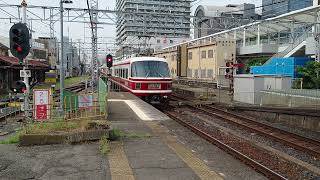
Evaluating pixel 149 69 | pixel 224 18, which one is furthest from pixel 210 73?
pixel 149 69

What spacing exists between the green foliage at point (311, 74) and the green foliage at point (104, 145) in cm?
2094

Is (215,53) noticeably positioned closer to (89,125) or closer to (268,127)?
(268,127)

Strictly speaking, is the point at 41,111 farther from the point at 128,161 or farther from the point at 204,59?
the point at 204,59

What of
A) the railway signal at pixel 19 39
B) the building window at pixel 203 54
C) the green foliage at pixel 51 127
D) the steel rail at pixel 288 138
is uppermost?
the building window at pixel 203 54

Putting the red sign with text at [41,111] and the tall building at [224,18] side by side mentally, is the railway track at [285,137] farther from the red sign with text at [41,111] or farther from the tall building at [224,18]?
the tall building at [224,18]

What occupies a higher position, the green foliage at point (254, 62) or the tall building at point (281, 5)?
the tall building at point (281, 5)

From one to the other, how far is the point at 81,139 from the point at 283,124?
34.4ft

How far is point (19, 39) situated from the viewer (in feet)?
35.1

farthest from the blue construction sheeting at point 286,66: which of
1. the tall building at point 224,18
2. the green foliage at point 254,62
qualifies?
the green foliage at point 254,62

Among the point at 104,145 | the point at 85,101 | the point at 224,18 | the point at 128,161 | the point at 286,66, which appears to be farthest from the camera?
the point at 286,66

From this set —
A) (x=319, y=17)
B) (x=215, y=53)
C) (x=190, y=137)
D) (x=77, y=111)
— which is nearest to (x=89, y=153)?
(x=190, y=137)

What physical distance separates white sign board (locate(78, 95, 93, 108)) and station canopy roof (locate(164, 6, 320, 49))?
20.3m

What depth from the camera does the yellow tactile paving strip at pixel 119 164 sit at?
22.0 feet

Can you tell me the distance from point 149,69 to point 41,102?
315 inches
